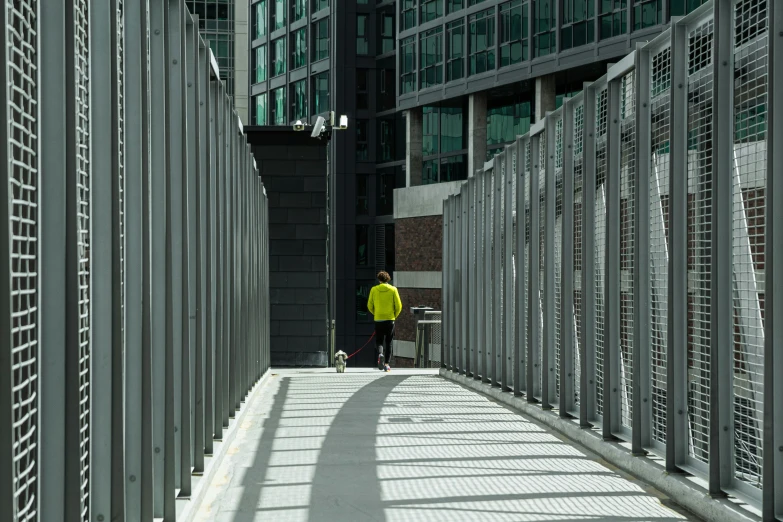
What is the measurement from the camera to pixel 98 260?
3.74 m

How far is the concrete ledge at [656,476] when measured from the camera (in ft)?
17.2

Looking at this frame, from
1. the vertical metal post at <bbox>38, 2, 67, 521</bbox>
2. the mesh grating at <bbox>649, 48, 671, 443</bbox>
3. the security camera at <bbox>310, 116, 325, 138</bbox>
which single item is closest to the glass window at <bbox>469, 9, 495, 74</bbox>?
the security camera at <bbox>310, 116, 325, 138</bbox>

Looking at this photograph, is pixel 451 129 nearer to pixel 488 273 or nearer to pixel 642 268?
pixel 488 273

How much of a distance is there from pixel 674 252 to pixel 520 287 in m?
5.18

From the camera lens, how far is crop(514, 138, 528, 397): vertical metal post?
37.5 feet

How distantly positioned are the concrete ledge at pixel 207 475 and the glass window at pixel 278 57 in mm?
55911

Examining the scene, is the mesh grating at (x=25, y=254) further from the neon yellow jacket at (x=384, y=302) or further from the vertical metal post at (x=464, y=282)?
the neon yellow jacket at (x=384, y=302)

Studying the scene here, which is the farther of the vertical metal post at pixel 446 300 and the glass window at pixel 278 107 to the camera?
the glass window at pixel 278 107

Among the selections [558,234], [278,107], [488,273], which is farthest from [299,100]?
[558,234]

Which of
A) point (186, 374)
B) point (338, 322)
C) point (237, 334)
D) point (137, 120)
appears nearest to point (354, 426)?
point (237, 334)

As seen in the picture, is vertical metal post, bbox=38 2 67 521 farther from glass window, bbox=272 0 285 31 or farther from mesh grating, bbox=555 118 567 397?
glass window, bbox=272 0 285 31

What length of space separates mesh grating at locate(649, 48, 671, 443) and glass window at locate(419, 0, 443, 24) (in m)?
39.6

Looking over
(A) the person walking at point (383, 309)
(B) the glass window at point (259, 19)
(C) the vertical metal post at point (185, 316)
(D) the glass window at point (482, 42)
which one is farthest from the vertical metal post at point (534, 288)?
(B) the glass window at point (259, 19)

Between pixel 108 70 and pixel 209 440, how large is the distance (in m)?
3.60
